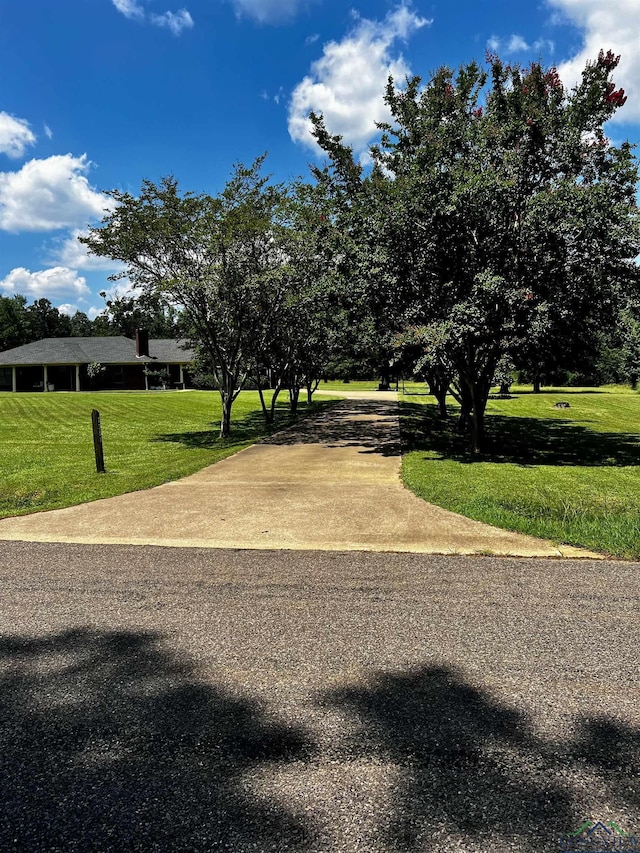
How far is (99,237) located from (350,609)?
14.2 meters

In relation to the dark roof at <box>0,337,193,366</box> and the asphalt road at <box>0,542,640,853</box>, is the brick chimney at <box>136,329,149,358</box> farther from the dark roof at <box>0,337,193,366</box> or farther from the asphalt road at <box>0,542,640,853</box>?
the asphalt road at <box>0,542,640,853</box>

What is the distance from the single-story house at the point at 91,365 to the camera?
145 feet

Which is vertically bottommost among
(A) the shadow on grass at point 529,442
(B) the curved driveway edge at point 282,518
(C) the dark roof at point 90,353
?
(A) the shadow on grass at point 529,442

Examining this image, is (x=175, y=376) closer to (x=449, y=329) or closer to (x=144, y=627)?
(x=449, y=329)

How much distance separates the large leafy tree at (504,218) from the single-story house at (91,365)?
115 feet

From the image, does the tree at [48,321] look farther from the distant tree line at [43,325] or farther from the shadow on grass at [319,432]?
the shadow on grass at [319,432]

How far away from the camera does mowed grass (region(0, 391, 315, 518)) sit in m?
8.91

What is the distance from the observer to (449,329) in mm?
10602

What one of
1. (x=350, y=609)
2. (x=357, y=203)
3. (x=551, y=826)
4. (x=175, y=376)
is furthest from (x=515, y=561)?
(x=175, y=376)

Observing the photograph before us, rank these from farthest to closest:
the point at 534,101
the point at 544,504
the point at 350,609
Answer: the point at 534,101, the point at 544,504, the point at 350,609

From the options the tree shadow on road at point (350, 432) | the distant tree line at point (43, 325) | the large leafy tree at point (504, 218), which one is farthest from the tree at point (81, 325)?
the large leafy tree at point (504, 218)

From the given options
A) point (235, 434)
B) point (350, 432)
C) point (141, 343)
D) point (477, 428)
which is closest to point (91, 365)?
point (141, 343)

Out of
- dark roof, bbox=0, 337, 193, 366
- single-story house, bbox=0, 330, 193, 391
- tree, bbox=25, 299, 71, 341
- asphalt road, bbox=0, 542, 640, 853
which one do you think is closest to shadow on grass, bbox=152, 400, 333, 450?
asphalt road, bbox=0, 542, 640, 853

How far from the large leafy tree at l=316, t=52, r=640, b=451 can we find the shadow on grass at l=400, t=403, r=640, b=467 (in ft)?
8.78
